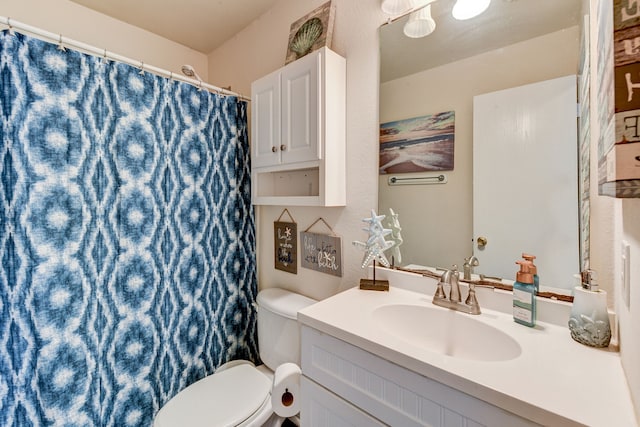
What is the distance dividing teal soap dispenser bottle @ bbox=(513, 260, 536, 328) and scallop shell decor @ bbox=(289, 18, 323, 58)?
129 cm

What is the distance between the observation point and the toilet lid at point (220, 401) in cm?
107

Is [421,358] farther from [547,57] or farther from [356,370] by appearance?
[547,57]

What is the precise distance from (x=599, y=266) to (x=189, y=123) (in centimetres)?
170

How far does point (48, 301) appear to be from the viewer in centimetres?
105

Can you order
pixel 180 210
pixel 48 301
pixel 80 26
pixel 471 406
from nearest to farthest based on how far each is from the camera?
pixel 471 406
pixel 48 301
pixel 180 210
pixel 80 26

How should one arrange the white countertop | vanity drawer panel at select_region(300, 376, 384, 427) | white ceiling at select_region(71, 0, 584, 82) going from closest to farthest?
the white countertop → vanity drawer panel at select_region(300, 376, 384, 427) → white ceiling at select_region(71, 0, 584, 82)

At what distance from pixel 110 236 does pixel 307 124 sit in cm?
99

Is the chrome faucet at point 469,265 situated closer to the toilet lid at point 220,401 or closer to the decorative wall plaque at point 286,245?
the decorative wall plaque at point 286,245

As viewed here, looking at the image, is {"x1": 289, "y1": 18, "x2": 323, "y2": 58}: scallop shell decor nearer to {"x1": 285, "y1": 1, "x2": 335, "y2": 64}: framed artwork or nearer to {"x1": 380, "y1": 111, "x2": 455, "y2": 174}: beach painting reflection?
{"x1": 285, "y1": 1, "x2": 335, "y2": 64}: framed artwork

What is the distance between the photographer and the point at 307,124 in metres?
1.23

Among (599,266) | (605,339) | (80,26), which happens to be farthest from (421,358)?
(80,26)

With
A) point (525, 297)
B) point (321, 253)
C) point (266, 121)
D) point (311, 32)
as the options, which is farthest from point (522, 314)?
point (311, 32)

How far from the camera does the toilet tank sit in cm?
132

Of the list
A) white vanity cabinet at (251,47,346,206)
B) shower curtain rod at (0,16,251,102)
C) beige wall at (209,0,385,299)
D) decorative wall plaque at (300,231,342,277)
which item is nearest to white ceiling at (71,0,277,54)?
beige wall at (209,0,385,299)
